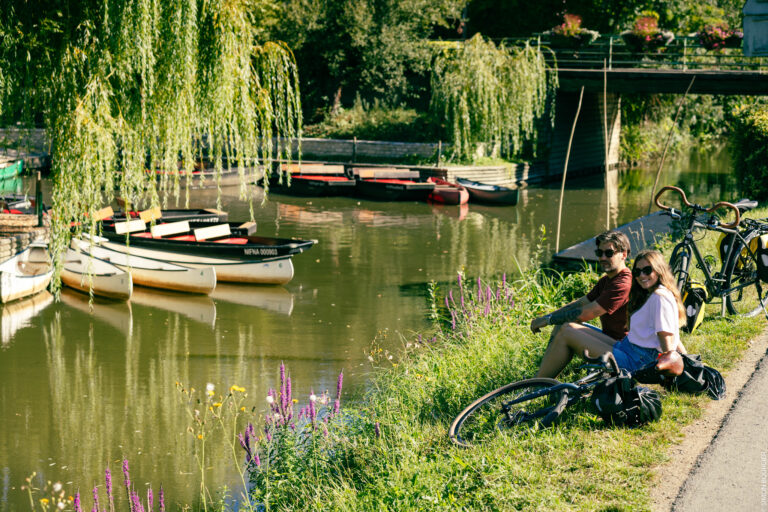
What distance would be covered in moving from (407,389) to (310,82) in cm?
3095

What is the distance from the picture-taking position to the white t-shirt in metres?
5.75

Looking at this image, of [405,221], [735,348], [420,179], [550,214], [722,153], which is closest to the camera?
[735,348]

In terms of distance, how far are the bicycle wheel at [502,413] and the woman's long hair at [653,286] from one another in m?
0.89

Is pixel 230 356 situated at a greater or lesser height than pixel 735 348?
lesser

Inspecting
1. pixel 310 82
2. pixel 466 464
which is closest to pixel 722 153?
pixel 310 82

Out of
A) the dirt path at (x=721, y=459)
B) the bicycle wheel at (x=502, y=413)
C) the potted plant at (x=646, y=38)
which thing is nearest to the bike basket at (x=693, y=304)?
the dirt path at (x=721, y=459)

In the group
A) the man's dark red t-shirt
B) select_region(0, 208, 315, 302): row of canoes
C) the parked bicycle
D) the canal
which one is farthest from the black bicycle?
select_region(0, 208, 315, 302): row of canoes

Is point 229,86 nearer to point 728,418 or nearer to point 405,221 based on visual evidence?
point 728,418

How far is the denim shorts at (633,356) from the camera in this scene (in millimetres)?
5879

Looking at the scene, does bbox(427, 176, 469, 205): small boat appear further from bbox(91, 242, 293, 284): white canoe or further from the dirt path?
the dirt path

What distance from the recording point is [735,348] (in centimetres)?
736

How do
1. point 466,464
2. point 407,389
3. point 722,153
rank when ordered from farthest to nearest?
1. point 722,153
2. point 407,389
3. point 466,464

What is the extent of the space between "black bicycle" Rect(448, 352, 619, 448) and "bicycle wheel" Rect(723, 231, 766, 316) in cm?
330

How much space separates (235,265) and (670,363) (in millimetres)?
11824
